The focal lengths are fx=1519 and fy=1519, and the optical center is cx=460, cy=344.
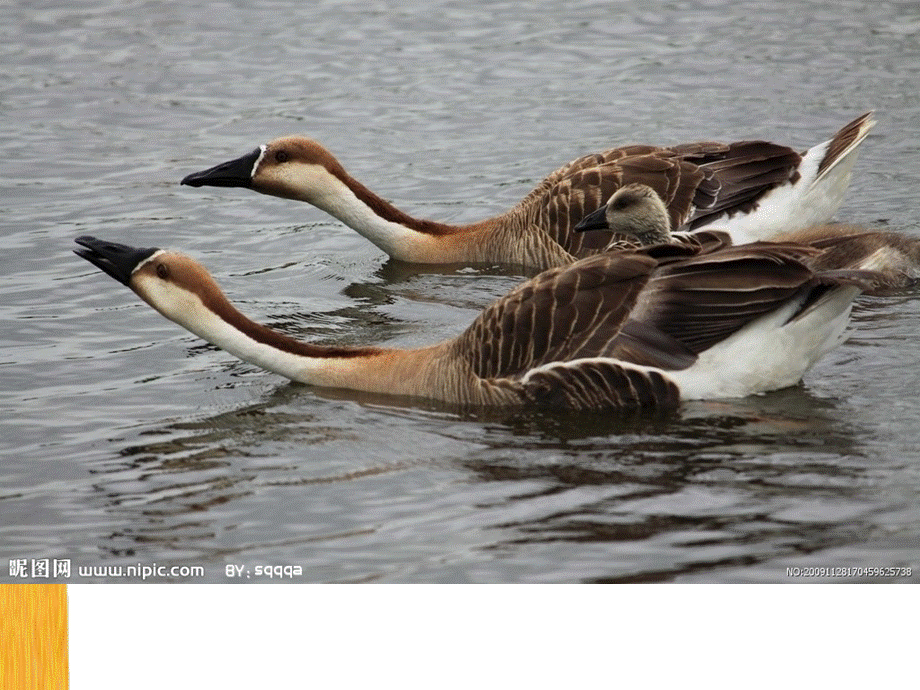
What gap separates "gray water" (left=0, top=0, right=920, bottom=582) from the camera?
6.86 m

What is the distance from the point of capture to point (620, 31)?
16.3 metres

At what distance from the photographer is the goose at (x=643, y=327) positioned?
8.26 meters

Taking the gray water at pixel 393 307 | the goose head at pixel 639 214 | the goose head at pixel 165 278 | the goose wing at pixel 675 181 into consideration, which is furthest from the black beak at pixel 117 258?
the goose wing at pixel 675 181

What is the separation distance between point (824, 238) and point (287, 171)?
421 centimetres

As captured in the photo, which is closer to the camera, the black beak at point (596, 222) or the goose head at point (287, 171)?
the black beak at point (596, 222)

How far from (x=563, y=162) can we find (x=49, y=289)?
15.6 ft

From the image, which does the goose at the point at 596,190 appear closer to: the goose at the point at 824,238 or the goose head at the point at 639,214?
the goose at the point at 824,238

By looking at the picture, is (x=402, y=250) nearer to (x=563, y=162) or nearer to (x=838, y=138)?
(x=563, y=162)

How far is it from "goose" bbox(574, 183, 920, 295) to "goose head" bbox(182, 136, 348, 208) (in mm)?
2399

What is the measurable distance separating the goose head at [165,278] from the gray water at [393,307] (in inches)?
23.0

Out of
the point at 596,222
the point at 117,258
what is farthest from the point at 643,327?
the point at 117,258

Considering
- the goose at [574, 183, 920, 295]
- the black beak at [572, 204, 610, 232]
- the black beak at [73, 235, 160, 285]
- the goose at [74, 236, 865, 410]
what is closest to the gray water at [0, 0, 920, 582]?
the goose at [74, 236, 865, 410]

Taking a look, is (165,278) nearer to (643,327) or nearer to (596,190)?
(643,327)

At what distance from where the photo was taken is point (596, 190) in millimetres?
11414
